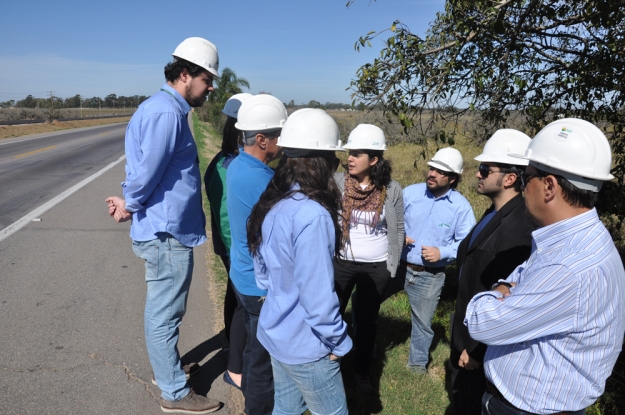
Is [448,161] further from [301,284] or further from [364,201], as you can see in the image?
[301,284]

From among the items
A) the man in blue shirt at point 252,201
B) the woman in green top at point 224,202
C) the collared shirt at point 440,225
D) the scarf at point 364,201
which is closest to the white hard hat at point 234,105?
the woman in green top at point 224,202

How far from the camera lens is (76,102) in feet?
389

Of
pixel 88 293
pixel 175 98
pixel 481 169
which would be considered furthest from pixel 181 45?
pixel 88 293

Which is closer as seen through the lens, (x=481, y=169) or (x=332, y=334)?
(x=332, y=334)

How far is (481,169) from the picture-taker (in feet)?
9.63

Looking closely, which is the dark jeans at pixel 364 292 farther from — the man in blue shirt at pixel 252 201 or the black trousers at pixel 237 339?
the man in blue shirt at pixel 252 201

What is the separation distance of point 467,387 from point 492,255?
87 cm

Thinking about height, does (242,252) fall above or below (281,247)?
below

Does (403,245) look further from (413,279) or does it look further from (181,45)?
(181,45)

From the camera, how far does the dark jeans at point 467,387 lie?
2686 mm

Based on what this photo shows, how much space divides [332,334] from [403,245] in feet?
6.55

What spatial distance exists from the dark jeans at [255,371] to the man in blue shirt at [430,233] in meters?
1.61

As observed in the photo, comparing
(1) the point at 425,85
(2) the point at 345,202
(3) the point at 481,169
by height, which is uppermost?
(1) the point at 425,85

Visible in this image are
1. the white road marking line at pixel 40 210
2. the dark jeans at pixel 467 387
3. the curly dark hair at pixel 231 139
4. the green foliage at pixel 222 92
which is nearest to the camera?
the dark jeans at pixel 467 387
